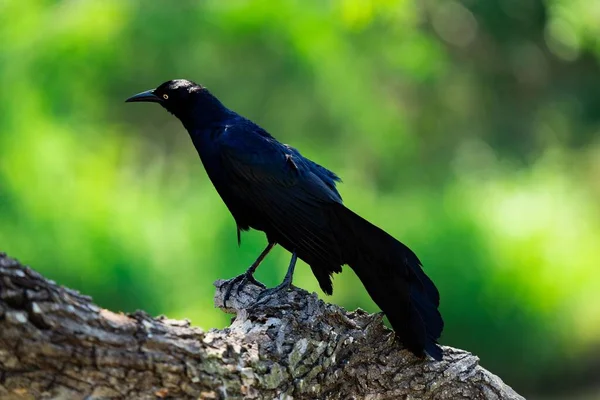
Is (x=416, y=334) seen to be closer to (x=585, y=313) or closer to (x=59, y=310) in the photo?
(x=59, y=310)

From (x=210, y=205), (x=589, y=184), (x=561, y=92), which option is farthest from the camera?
(x=561, y=92)

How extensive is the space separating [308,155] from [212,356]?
5.03m

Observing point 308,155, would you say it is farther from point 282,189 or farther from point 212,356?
point 212,356

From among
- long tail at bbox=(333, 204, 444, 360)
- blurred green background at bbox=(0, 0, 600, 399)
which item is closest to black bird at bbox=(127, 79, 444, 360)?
long tail at bbox=(333, 204, 444, 360)

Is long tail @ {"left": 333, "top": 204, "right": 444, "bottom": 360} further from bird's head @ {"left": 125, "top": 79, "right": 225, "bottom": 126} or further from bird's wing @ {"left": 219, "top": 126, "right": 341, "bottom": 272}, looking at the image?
bird's head @ {"left": 125, "top": 79, "right": 225, "bottom": 126}

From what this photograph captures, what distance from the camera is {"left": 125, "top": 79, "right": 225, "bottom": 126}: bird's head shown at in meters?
3.21

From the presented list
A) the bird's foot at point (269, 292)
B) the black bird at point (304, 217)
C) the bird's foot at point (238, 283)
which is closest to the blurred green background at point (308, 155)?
the black bird at point (304, 217)

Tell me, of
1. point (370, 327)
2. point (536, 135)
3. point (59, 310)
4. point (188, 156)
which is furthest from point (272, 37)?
point (59, 310)

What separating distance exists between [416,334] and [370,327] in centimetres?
13

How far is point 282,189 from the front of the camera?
2.84m

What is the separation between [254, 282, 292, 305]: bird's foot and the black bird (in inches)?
0.5

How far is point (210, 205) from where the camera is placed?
21.4 ft

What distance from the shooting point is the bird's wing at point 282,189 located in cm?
274

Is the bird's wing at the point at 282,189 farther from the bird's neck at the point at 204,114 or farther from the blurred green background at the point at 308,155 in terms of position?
the blurred green background at the point at 308,155
